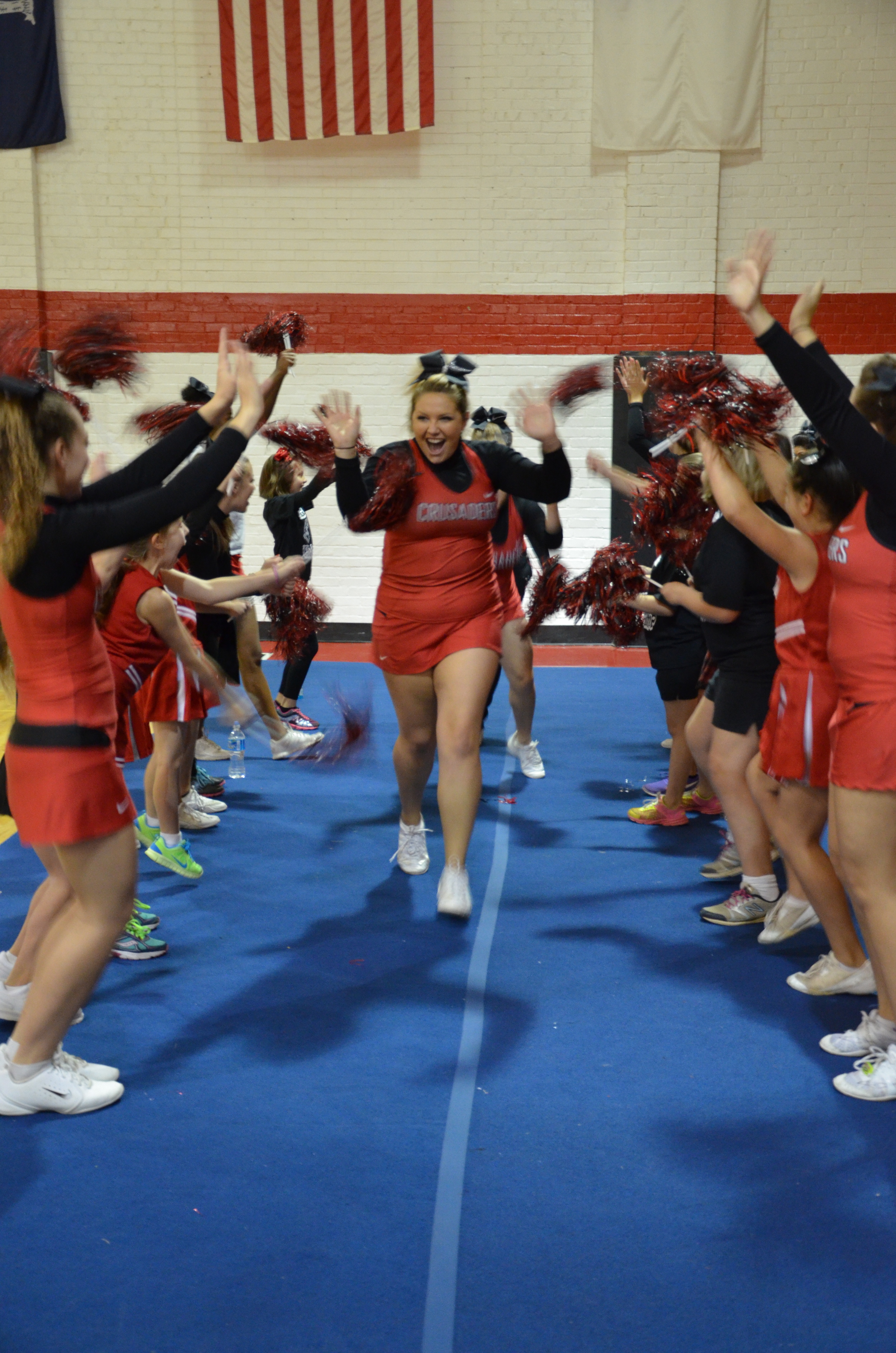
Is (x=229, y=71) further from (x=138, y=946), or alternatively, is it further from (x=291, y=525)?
(x=138, y=946)

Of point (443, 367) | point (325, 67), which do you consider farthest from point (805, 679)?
point (325, 67)

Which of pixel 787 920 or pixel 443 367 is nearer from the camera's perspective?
pixel 787 920

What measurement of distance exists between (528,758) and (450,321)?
16.6 feet

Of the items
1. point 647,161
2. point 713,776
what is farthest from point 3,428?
point 647,161

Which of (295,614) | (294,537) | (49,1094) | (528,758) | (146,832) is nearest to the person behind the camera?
(49,1094)

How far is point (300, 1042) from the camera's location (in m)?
3.00

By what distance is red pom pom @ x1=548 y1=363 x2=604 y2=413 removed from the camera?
4.06 meters

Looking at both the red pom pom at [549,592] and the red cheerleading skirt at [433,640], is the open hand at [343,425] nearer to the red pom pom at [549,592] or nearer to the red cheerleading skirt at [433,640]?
the red cheerleading skirt at [433,640]

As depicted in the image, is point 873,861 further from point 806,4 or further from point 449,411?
point 806,4

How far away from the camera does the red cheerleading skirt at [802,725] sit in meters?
3.04

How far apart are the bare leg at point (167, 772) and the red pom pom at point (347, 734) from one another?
1.85ft

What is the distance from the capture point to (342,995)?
3.28 m

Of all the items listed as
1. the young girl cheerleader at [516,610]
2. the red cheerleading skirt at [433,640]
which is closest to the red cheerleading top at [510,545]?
the young girl cheerleader at [516,610]

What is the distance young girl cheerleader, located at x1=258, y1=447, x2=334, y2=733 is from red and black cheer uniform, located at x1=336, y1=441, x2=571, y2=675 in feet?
5.88
